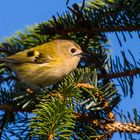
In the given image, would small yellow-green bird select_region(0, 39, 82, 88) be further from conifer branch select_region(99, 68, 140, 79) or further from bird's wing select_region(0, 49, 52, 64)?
conifer branch select_region(99, 68, 140, 79)

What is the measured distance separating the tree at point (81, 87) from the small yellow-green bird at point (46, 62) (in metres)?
0.07

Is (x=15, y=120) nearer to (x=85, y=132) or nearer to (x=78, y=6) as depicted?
(x=85, y=132)

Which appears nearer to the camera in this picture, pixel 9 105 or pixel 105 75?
pixel 9 105

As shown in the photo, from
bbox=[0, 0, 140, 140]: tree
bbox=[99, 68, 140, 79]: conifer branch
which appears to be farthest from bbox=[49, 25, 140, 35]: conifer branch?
bbox=[99, 68, 140, 79]: conifer branch

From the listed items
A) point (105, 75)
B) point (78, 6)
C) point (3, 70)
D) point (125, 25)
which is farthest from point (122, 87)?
point (3, 70)

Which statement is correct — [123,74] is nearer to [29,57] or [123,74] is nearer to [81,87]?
[81,87]

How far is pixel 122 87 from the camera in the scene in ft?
7.95

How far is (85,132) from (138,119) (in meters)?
0.27

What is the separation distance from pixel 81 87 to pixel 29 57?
1.00 meters

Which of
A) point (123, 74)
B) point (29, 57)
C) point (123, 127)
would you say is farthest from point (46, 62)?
point (123, 127)

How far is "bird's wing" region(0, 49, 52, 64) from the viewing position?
2.70m

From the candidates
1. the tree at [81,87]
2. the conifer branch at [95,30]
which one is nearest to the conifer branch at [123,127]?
the tree at [81,87]

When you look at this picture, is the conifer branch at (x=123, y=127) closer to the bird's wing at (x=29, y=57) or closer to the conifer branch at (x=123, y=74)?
the conifer branch at (x=123, y=74)

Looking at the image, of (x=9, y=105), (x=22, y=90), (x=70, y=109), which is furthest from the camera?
(x=22, y=90)
